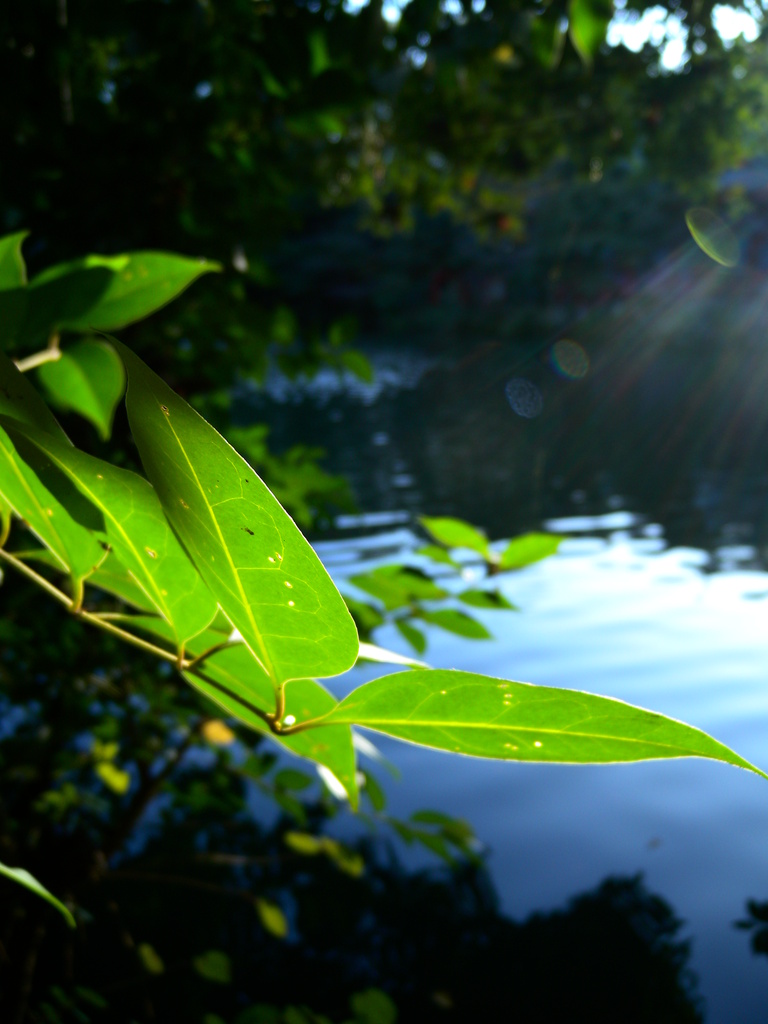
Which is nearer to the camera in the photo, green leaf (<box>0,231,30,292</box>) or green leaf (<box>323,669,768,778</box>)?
green leaf (<box>323,669,768,778</box>)

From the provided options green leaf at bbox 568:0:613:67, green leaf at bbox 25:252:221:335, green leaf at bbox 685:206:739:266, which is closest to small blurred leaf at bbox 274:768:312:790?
green leaf at bbox 25:252:221:335

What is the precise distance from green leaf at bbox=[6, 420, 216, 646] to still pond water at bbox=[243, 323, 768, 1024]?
102 cm

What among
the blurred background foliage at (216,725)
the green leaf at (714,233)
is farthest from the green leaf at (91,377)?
the green leaf at (714,233)

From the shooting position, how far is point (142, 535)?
208mm

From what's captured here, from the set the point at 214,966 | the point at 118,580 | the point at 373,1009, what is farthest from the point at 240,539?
the point at 214,966

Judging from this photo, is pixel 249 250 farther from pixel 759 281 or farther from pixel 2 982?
pixel 759 281

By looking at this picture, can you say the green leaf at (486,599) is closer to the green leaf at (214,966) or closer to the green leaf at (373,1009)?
the green leaf at (373,1009)

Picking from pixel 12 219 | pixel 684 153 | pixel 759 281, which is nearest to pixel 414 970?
pixel 12 219

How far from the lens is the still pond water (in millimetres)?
1239

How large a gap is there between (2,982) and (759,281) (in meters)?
13.1

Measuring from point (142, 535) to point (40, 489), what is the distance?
0.04m

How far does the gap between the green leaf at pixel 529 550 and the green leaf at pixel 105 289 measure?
301 millimetres

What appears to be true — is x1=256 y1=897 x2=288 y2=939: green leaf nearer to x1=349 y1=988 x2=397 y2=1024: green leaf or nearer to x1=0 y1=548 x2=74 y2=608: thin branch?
x1=349 y1=988 x2=397 y2=1024: green leaf

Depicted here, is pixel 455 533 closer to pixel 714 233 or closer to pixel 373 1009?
pixel 373 1009
